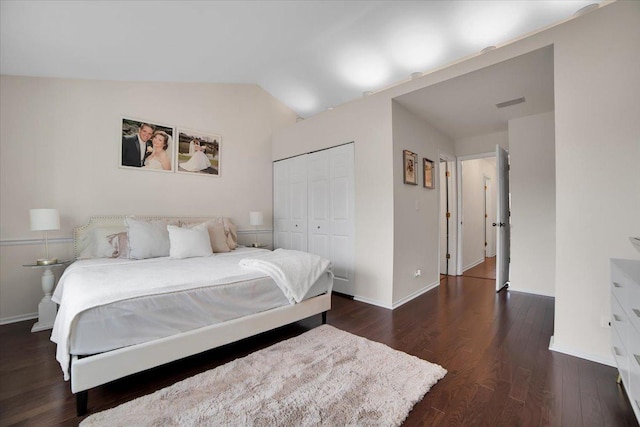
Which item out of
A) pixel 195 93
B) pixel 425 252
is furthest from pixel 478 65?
pixel 195 93

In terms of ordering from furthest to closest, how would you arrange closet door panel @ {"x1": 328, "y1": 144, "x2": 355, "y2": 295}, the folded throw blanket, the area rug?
closet door panel @ {"x1": 328, "y1": 144, "x2": 355, "y2": 295}, the folded throw blanket, the area rug

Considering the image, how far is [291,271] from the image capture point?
232 cm

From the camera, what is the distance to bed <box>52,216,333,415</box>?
1.45 m

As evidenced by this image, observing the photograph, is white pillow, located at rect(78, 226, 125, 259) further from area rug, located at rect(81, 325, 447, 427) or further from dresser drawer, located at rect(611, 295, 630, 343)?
dresser drawer, located at rect(611, 295, 630, 343)

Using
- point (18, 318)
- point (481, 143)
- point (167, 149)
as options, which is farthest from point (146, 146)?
point (481, 143)

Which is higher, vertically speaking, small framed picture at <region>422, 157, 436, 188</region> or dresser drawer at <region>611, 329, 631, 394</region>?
small framed picture at <region>422, 157, 436, 188</region>

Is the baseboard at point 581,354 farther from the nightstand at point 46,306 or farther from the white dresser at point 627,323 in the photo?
the nightstand at point 46,306

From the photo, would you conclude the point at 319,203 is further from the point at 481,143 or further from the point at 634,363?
the point at 634,363

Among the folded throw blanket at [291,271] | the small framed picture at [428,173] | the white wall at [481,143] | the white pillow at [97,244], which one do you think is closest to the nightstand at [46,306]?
the white pillow at [97,244]

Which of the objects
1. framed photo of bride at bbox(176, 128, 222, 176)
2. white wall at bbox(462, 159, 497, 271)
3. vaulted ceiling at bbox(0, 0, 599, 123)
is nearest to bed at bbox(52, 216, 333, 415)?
framed photo of bride at bbox(176, 128, 222, 176)

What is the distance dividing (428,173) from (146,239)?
3636 mm

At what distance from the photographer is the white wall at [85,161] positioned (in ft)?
8.94

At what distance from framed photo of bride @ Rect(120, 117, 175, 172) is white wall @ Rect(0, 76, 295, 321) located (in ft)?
0.24

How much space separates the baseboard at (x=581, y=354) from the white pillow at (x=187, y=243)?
10.7ft
